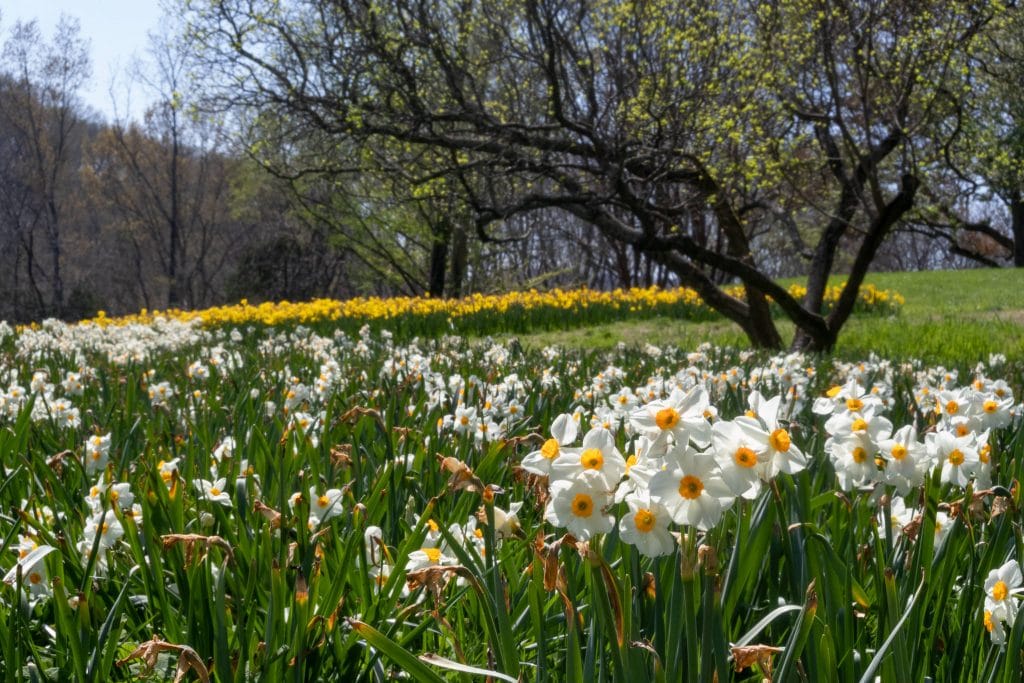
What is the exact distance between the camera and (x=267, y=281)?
28.9m

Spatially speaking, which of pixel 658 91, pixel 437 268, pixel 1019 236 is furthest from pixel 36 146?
pixel 1019 236

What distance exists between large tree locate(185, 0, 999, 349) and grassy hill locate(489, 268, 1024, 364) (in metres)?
0.91

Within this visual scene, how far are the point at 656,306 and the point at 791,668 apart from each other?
493 inches

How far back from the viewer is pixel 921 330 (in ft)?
31.2

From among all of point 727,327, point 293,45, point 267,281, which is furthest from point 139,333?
point 267,281

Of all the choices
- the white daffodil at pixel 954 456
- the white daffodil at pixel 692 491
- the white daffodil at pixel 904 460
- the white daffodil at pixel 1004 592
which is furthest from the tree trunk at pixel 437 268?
the white daffodil at pixel 692 491

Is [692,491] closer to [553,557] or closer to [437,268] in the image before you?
[553,557]

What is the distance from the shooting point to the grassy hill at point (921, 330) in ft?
25.8

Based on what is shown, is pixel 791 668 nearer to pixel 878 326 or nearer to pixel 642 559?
pixel 642 559

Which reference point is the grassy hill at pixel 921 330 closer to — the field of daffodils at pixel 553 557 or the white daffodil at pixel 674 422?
the field of daffodils at pixel 553 557

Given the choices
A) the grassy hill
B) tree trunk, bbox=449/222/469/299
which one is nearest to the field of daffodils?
the grassy hill

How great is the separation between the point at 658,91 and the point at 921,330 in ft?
13.1

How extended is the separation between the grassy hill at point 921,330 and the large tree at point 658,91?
0.91 m

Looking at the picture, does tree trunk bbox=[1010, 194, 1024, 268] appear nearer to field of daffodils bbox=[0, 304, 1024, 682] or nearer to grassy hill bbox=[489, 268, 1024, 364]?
grassy hill bbox=[489, 268, 1024, 364]
